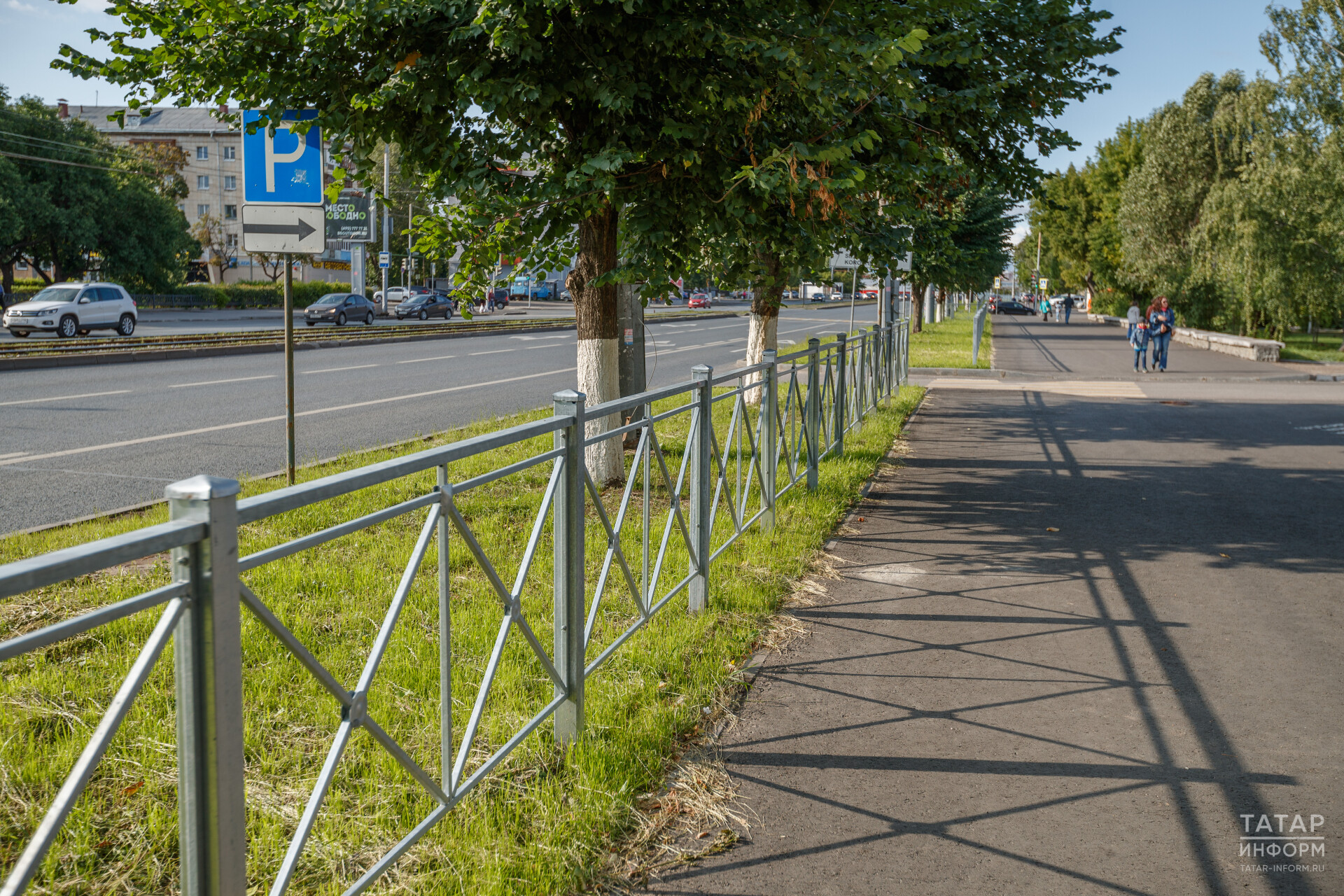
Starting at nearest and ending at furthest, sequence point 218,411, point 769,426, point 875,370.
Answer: point 769,426 → point 218,411 → point 875,370

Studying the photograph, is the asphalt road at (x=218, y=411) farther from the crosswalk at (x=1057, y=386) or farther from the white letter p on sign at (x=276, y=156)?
the crosswalk at (x=1057, y=386)

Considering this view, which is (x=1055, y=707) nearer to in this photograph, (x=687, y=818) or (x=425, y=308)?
(x=687, y=818)

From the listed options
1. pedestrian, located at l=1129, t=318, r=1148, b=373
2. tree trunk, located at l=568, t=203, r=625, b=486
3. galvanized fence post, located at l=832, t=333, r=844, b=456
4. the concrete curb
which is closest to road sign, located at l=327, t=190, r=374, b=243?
the concrete curb

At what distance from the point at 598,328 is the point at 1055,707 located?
488cm

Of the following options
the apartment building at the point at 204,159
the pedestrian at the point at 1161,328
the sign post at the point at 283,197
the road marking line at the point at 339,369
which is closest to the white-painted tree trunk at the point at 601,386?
the sign post at the point at 283,197

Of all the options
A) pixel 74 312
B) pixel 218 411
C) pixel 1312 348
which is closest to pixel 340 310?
pixel 74 312

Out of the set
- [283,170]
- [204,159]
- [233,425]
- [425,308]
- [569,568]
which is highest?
[204,159]

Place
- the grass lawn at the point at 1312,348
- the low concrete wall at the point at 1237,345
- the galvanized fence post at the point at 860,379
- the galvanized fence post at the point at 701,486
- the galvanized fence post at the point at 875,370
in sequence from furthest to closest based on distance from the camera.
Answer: the grass lawn at the point at 1312,348, the low concrete wall at the point at 1237,345, the galvanized fence post at the point at 875,370, the galvanized fence post at the point at 860,379, the galvanized fence post at the point at 701,486

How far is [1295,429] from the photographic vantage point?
1462 centimetres

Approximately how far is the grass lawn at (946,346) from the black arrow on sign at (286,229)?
745 inches

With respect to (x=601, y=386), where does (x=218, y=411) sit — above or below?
below

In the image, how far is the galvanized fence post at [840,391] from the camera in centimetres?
1028

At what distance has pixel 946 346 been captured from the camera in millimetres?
33812

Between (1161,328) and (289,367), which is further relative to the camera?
(1161,328)
